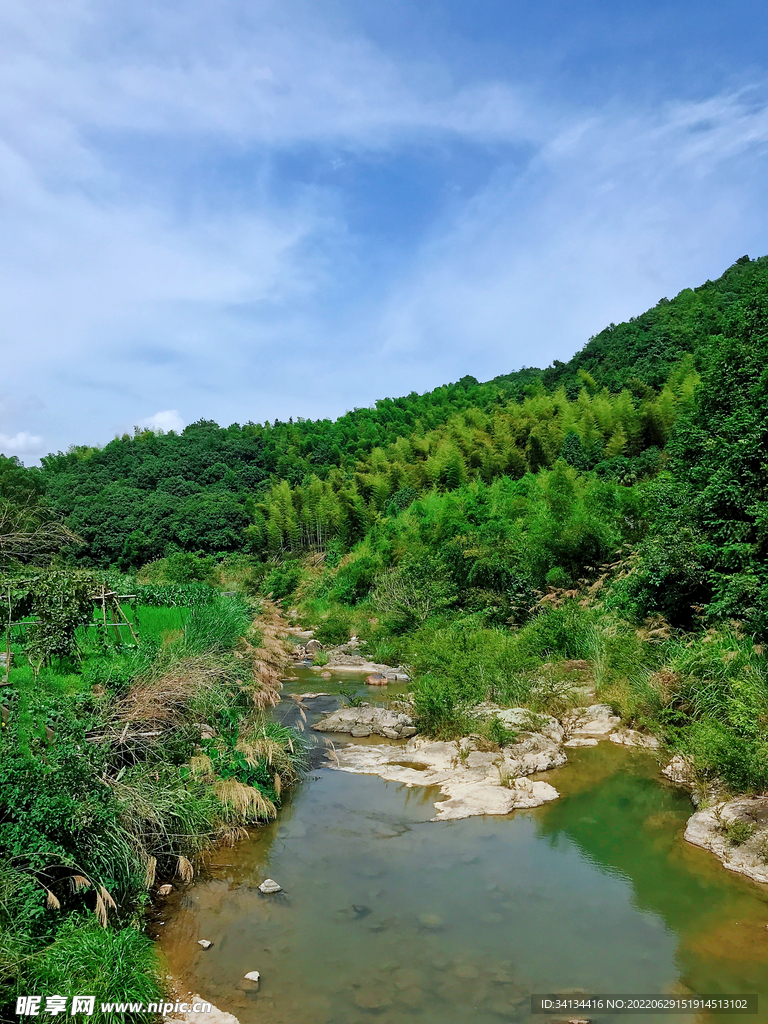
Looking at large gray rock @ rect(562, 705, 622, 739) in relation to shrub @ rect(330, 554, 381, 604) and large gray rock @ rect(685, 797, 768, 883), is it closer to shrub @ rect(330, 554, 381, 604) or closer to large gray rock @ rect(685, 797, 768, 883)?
large gray rock @ rect(685, 797, 768, 883)

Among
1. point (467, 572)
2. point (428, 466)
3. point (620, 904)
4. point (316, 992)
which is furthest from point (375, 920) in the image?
point (428, 466)

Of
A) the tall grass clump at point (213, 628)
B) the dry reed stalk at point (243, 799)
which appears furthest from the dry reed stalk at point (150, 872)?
the tall grass clump at point (213, 628)

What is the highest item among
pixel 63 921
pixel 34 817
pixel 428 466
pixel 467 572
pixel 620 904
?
pixel 428 466

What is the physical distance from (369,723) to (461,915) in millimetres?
5795

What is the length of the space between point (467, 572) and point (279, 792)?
11.3 m

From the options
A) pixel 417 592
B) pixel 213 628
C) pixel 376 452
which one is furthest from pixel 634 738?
pixel 376 452

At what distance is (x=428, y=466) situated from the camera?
3017 centimetres

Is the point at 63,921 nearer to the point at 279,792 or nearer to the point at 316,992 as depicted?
the point at 316,992

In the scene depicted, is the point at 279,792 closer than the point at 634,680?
Yes

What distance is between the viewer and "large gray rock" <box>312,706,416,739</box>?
1125cm

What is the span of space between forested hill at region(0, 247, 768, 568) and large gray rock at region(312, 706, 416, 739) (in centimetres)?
909

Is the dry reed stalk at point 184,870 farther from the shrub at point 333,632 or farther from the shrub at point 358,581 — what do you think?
the shrub at point 358,581

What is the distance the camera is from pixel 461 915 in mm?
6047

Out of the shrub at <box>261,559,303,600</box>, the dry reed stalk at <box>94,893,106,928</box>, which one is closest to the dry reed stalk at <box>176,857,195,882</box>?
the dry reed stalk at <box>94,893,106,928</box>
